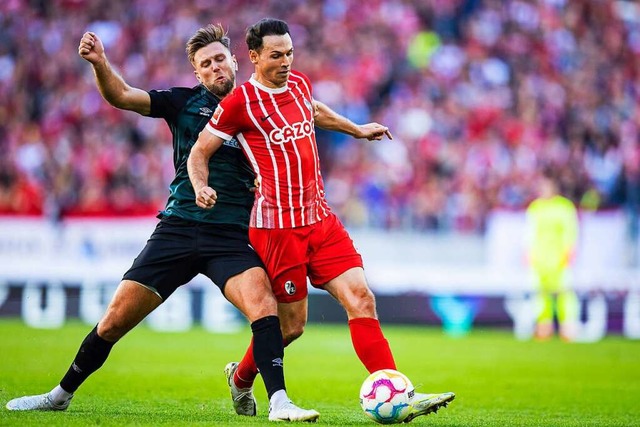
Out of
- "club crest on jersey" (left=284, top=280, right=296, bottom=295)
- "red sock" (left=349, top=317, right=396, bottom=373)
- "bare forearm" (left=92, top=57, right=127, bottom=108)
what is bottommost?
"red sock" (left=349, top=317, right=396, bottom=373)

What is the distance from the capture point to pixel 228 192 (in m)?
7.34

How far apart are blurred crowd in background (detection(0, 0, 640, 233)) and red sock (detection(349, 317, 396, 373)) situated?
11064mm

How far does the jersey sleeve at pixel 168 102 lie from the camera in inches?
290

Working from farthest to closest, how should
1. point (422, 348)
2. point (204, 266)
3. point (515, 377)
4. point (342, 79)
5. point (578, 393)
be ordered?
point (342, 79)
point (422, 348)
point (515, 377)
point (578, 393)
point (204, 266)

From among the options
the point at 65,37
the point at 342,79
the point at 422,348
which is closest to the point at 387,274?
the point at 422,348

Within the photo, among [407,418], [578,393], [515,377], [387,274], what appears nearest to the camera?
[407,418]

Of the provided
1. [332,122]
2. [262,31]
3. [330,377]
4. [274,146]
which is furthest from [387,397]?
[330,377]

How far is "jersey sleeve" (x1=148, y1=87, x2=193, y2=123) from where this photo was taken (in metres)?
7.36

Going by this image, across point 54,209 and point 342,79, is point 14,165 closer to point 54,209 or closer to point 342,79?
point 54,209

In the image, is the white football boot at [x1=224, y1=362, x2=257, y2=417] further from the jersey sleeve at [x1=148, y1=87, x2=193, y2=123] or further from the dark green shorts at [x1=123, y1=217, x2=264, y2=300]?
the jersey sleeve at [x1=148, y1=87, x2=193, y2=123]

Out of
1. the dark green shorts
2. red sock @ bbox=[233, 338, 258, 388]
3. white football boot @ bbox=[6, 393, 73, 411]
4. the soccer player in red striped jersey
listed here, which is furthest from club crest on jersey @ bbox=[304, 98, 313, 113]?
white football boot @ bbox=[6, 393, 73, 411]

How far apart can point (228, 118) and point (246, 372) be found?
1763mm

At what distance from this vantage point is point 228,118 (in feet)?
23.0

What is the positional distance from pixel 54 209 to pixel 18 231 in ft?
2.25
